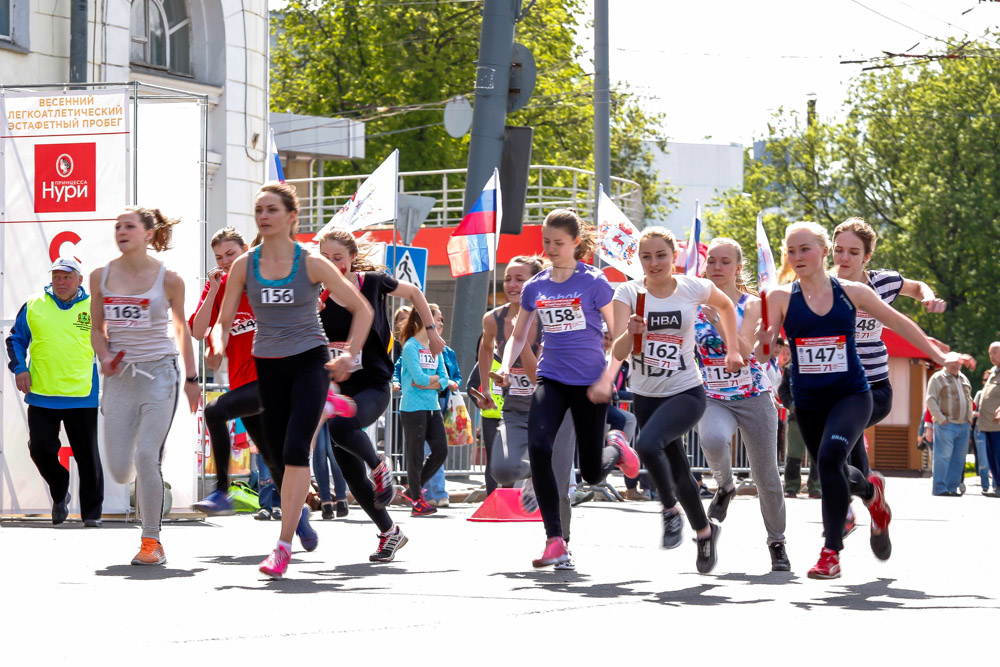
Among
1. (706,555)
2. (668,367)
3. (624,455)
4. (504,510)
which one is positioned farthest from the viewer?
(504,510)

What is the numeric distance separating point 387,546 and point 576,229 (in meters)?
2.02

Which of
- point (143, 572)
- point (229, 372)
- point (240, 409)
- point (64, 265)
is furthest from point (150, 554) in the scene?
point (64, 265)

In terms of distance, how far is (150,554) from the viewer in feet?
27.4

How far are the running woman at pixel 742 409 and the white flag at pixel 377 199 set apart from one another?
742cm

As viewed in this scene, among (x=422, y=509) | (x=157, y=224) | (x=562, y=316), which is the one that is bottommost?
(x=422, y=509)

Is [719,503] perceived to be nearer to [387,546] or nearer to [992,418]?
[387,546]

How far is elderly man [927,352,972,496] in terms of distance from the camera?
65.1ft

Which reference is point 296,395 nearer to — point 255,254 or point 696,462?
point 255,254

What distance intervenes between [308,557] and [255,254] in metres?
2.00

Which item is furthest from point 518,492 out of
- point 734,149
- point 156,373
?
point 734,149

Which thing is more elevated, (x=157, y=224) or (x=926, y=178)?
(x=926, y=178)

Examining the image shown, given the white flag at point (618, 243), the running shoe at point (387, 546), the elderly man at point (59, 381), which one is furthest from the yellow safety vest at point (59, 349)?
the white flag at point (618, 243)

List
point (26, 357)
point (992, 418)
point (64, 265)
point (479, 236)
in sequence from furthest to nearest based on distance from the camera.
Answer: point (992, 418), point (479, 236), point (26, 357), point (64, 265)

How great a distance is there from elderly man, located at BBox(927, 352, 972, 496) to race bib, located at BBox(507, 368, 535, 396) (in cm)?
1095
